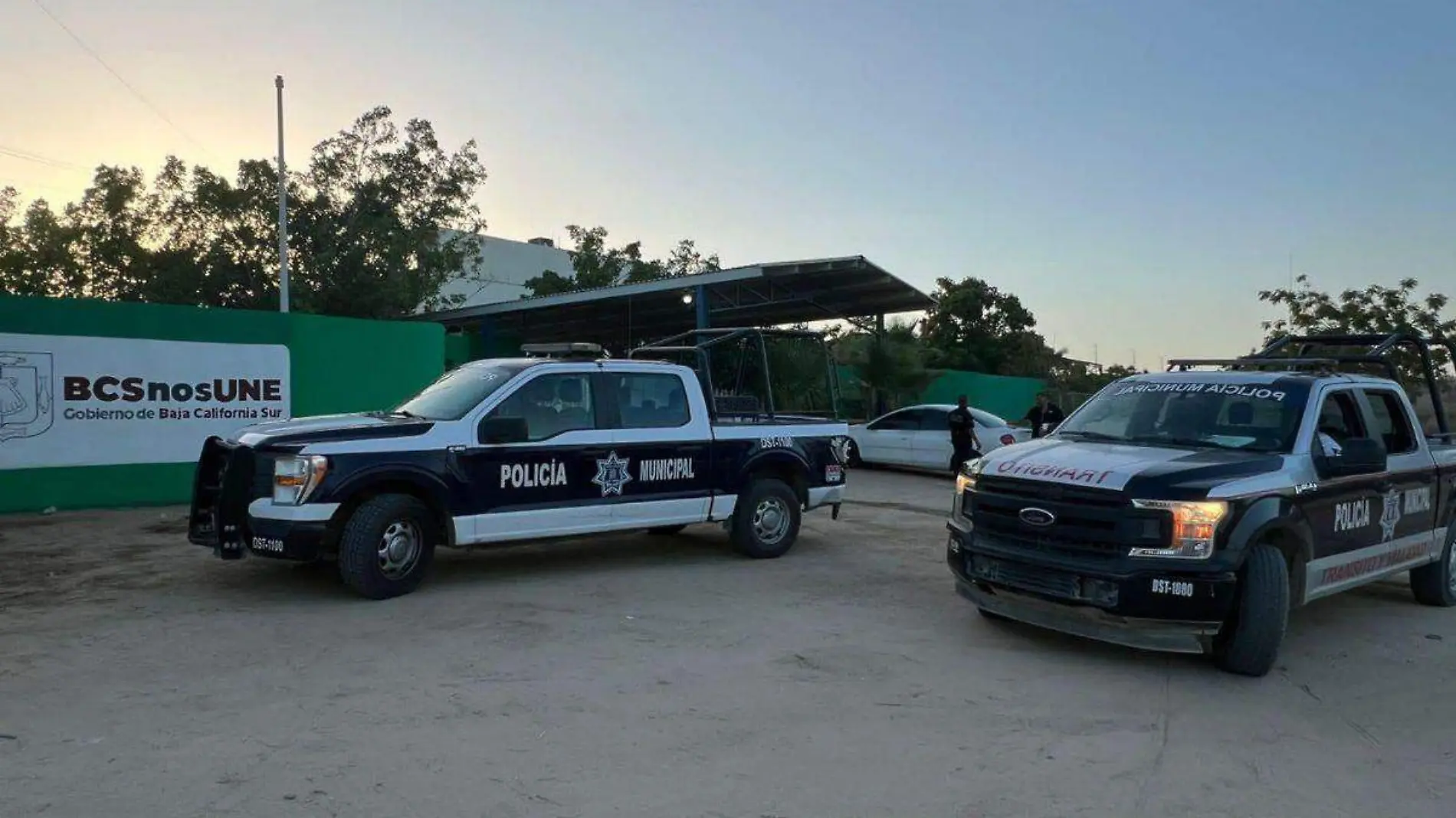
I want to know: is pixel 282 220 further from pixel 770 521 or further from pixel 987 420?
pixel 770 521

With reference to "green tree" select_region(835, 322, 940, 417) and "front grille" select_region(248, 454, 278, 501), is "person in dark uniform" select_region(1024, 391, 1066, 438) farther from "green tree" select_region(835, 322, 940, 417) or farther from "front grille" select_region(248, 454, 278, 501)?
"front grille" select_region(248, 454, 278, 501)

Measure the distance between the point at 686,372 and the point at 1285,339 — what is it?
5.35m

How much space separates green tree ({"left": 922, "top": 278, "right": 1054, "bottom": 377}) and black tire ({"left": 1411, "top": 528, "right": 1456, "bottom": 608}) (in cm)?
→ 3050

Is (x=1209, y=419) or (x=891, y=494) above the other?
(x=1209, y=419)

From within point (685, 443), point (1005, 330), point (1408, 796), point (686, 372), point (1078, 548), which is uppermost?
point (1005, 330)

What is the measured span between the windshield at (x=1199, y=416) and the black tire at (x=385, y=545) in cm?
482

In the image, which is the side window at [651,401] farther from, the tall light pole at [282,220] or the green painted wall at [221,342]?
the tall light pole at [282,220]

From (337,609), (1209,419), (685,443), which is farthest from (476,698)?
(1209,419)

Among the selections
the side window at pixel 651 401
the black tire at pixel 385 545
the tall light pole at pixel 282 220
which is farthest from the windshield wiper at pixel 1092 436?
the tall light pole at pixel 282 220

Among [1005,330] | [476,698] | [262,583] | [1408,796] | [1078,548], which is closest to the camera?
[1408,796]

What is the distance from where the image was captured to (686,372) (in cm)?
931

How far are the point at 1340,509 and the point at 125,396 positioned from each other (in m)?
12.7

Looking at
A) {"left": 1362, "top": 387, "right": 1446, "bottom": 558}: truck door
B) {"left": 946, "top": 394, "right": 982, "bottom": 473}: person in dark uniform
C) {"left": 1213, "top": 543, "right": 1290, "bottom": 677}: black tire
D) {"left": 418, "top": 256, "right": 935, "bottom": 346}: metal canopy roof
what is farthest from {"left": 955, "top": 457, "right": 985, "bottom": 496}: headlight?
{"left": 418, "top": 256, "right": 935, "bottom": 346}: metal canopy roof

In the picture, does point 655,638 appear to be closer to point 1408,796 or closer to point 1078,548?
point 1078,548
